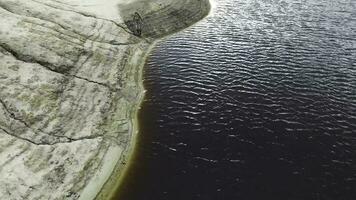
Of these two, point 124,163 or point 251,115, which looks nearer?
point 124,163

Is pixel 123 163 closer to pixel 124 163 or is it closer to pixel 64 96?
pixel 124 163

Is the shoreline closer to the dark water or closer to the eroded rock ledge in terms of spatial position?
the eroded rock ledge

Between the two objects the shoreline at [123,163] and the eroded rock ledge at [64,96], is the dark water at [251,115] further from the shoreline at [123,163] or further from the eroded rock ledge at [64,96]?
the eroded rock ledge at [64,96]

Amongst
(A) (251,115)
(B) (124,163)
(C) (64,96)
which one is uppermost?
(C) (64,96)

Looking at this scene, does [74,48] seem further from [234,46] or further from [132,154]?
[234,46]

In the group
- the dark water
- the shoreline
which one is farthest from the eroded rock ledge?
the dark water

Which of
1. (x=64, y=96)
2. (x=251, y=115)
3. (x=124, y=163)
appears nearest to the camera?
(x=124, y=163)

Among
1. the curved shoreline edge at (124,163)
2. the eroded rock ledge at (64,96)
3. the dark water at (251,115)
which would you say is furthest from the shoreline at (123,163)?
the dark water at (251,115)

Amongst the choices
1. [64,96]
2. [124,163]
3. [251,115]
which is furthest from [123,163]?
[251,115]
